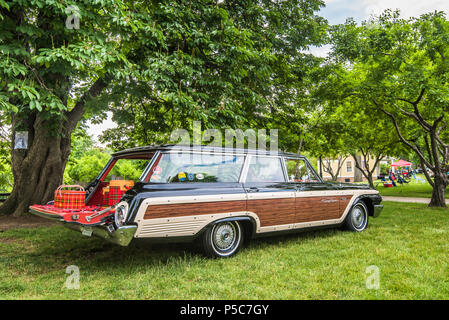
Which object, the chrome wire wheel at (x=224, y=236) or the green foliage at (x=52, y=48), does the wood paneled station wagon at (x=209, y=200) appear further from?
the green foliage at (x=52, y=48)

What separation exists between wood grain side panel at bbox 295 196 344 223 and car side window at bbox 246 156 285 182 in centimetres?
58

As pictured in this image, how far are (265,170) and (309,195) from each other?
3.33ft

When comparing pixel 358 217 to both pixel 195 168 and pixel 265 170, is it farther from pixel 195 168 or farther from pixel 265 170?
pixel 195 168

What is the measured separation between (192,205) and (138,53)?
16.2ft

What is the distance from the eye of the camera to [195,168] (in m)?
4.58

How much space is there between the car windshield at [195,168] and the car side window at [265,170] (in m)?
0.23

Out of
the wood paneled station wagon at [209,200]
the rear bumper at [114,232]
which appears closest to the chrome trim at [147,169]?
the wood paneled station wagon at [209,200]

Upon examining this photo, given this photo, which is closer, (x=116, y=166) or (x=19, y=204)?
(x=116, y=166)

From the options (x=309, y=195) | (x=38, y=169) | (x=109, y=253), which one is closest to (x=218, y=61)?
(x=309, y=195)

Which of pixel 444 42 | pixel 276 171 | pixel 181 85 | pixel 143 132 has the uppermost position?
pixel 444 42

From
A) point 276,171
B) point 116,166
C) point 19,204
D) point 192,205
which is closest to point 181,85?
point 116,166
